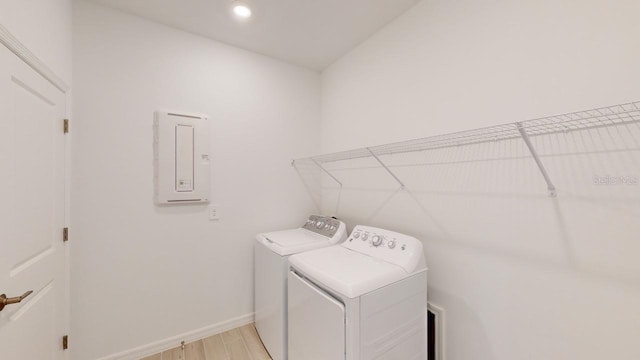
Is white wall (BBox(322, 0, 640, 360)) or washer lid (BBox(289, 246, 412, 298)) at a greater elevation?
white wall (BBox(322, 0, 640, 360))

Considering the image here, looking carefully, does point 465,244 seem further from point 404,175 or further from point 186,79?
point 186,79

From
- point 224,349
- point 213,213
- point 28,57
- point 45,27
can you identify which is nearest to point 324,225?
point 213,213

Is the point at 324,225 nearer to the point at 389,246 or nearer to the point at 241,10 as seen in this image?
the point at 389,246

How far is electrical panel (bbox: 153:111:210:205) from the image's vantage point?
1.96 m

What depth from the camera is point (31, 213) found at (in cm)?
121

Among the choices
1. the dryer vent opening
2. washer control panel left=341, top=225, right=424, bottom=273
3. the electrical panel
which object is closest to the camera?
washer control panel left=341, top=225, right=424, bottom=273

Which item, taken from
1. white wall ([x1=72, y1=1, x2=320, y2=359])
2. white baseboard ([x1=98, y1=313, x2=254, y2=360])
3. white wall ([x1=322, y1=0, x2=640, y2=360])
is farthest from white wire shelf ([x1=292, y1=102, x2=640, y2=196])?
white baseboard ([x1=98, y1=313, x2=254, y2=360])

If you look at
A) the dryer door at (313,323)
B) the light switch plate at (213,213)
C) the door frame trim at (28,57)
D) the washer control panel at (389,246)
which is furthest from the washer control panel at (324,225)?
the door frame trim at (28,57)

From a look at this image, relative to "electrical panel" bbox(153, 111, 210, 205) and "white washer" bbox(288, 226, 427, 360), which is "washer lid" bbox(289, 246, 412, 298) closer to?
"white washer" bbox(288, 226, 427, 360)

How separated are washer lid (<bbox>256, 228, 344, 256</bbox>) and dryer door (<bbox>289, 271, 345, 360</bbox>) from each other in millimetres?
221

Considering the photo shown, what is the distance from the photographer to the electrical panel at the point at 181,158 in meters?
1.96

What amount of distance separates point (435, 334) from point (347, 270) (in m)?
0.85

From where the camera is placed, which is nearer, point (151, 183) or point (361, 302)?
point (361, 302)

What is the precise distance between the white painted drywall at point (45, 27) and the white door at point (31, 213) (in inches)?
5.1
